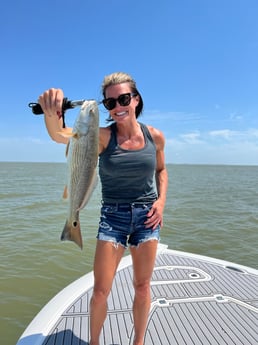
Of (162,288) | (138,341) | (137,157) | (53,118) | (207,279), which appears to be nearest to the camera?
(53,118)

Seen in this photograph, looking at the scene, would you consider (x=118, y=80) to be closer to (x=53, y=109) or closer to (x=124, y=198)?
(x=53, y=109)

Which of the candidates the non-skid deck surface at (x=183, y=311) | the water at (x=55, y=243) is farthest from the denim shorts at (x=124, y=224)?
the water at (x=55, y=243)

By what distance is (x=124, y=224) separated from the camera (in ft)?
9.11

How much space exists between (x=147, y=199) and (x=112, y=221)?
368mm

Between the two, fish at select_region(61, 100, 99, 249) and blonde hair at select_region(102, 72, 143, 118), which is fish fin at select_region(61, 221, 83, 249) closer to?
fish at select_region(61, 100, 99, 249)

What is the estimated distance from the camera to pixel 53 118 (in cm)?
227

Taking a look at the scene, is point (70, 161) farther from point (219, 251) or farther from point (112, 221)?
point (219, 251)

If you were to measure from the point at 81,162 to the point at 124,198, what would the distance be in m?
0.62

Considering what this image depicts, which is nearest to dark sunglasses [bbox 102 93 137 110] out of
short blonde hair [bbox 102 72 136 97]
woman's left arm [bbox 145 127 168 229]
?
short blonde hair [bbox 102 72 136 97]

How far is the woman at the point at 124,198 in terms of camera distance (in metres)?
2.71

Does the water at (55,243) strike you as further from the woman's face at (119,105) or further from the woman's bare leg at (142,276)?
the woman's face at (119,105)

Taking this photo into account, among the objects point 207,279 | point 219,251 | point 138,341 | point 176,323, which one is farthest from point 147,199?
point 219,251

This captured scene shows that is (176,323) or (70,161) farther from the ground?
(70,161)

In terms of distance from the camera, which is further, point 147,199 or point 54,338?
point 54,338
